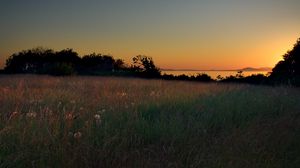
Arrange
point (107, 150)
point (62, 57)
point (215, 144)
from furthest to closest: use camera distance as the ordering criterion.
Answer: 1. point (62, 57)
2. point (215, 144)
3. point (107, 150)

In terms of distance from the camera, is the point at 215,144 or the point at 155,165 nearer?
the point at 155,165

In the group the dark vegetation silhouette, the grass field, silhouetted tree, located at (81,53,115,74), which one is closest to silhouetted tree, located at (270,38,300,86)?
the dark vegetation silhouette

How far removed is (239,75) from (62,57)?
3109 centimetres

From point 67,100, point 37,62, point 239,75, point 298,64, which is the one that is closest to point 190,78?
point 239,75

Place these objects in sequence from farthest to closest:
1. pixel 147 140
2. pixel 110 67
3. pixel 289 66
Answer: pixel 110 67, pixel 289 66, pixel 147 140

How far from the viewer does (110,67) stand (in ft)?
157

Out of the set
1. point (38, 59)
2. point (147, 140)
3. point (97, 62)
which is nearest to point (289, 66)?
point (147, 140)

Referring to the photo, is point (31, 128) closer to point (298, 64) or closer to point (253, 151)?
point (253, 151)

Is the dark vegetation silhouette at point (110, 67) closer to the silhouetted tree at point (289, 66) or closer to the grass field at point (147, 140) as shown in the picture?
the silhouetted tree at point (289, 66)

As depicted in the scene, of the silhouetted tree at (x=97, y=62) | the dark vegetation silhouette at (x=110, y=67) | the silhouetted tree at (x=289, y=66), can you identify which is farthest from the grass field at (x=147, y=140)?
the silhouetted tree at (x=97, y=62)

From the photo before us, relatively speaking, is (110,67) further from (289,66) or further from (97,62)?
(289,66)

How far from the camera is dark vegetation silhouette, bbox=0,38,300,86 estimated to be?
2557 cm

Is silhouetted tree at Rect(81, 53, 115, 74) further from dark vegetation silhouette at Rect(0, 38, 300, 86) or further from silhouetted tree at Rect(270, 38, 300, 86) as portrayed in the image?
silhouetted tree at Rect(270, 38, 300, 86)

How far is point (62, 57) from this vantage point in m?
52.4
